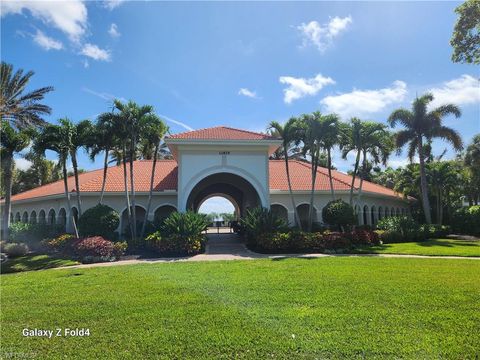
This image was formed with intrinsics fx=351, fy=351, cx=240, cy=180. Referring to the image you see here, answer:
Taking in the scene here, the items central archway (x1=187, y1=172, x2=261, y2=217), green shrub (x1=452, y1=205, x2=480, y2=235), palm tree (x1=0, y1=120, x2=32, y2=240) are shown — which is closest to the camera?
palm tree (x1=0, y1=120, x2=32, y2=240)

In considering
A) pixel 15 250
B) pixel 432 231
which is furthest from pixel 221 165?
pixel 432 231

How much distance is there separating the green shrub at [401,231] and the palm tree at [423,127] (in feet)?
14.2

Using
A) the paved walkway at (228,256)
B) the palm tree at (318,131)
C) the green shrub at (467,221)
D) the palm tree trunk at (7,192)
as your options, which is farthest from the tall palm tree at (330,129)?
the palm tree trunk at (7,192)

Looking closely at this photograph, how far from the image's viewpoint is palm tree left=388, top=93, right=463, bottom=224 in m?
26.9

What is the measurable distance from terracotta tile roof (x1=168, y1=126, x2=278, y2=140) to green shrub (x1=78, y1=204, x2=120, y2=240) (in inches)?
214

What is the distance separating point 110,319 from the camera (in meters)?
6.33

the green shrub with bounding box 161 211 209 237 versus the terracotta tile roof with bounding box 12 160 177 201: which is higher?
the terracotta tile roof with bounding box 12 160 177 201

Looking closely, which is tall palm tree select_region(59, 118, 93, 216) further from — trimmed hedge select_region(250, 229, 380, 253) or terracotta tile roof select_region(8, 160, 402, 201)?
trimmed hedge select_region(250, 229, 380, 253)

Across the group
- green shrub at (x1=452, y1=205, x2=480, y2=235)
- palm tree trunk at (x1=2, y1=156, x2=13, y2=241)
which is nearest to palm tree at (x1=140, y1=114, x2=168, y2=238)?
palm tree trunk at (x1=2, y1=156, x2=13, y2=241)

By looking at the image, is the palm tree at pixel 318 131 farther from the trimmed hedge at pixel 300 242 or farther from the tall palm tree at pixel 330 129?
the trimmed hedge at pixel 300 242

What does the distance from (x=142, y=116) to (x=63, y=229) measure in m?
10.6

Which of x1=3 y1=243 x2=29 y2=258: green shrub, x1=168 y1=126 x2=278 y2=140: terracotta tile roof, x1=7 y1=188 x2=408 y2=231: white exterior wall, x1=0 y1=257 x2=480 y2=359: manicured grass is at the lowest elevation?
x1=0 y1=257 x2=480 y2=359: manicured grass

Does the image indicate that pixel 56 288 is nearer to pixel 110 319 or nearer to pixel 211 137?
pixel 110 319

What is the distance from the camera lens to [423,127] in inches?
1082
